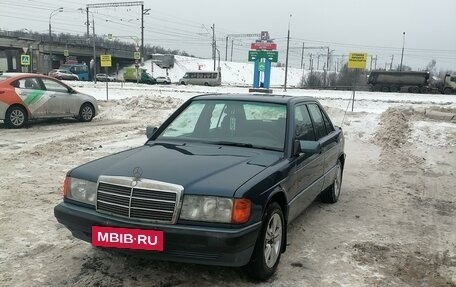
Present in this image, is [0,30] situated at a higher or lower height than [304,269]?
higher

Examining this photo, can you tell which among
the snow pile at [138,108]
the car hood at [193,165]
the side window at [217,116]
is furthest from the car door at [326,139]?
the snow pile at [138,108]

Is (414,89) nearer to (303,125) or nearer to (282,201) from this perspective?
(303,125)

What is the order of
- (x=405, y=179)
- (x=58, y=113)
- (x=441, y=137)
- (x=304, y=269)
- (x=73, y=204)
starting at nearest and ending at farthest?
(x=73, y=204) < (x=304, y=269) < (x=405, y=179) < (x=441, y=137) < (x=58, y=113)

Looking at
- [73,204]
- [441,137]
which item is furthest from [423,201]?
[441,137]

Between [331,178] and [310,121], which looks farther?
[331,178]

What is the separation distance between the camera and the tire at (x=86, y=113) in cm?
1479

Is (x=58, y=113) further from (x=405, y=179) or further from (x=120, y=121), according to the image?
(x=405, y=179)

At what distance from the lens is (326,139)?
577 cm

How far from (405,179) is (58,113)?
10.2 metres

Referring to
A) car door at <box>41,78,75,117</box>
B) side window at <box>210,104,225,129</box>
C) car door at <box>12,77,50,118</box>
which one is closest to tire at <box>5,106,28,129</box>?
car door at <box>12,77,50,118</box>

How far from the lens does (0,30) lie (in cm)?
8800

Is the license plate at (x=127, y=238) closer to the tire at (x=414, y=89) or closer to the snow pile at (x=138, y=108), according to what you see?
the snow pile at (x=138, y=108)

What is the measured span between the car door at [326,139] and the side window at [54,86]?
10.00 m

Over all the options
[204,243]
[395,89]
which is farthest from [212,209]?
[395,89]
